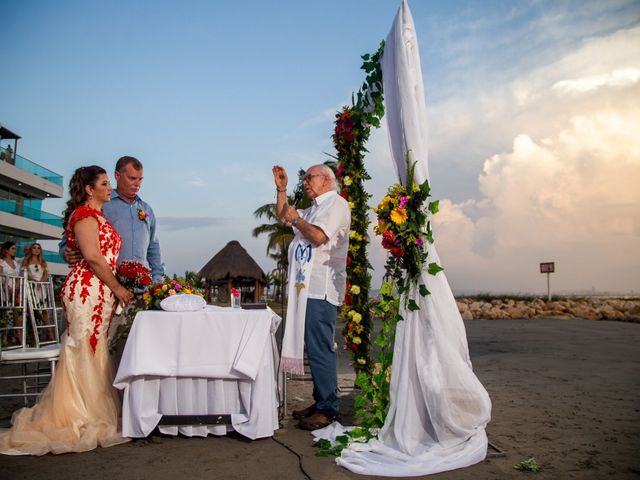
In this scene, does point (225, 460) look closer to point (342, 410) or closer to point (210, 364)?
point (210, 364)

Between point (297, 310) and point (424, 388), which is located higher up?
point (297, 310)

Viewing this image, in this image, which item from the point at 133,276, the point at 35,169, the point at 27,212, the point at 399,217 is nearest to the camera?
the point at 399,217

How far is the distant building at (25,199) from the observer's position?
38.9 meters

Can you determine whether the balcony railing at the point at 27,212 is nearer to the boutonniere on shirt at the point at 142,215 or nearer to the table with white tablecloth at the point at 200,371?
the boutonniere on shirt at the point at 142,215

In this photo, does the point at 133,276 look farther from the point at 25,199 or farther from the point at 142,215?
the point at 25,199

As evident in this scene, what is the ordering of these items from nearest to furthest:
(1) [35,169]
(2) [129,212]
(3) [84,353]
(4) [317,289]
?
(3) [84,353] → (4) [317,289] → (2) [129,212] → (1) [35,169]

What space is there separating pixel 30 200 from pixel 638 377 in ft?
164

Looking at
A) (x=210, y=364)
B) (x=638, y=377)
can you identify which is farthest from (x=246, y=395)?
(x=638, y=377)

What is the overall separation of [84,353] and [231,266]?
2263 cm

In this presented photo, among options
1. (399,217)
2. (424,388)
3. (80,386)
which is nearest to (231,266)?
(80,386)

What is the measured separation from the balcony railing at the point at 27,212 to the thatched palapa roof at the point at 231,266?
20055 millimetres

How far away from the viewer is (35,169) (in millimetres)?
43125
